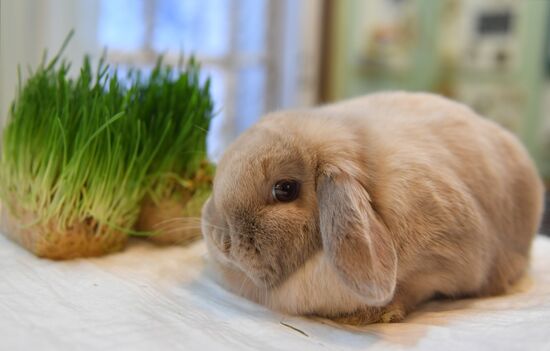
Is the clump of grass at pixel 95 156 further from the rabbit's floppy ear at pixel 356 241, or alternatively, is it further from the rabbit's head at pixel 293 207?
the rabbit's floppy ear at pixel 356 241

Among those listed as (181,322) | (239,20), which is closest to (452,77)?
(239,20)

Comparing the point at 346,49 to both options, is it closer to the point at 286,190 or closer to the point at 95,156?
the point at 95,156

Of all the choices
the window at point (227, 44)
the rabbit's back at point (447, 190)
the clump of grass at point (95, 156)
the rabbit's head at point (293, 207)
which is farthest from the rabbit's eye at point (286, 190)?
the window at point (227, 44)

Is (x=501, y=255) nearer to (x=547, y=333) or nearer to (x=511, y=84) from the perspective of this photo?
(x=547, y=333)

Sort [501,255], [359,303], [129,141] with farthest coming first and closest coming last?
1. [129,141]
2. [501,255]
3. [359,303]

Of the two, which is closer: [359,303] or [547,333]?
[547,333]

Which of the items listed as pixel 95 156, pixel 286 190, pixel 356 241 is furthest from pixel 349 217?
pixel 95 156

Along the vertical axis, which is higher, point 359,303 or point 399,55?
point 399,55
